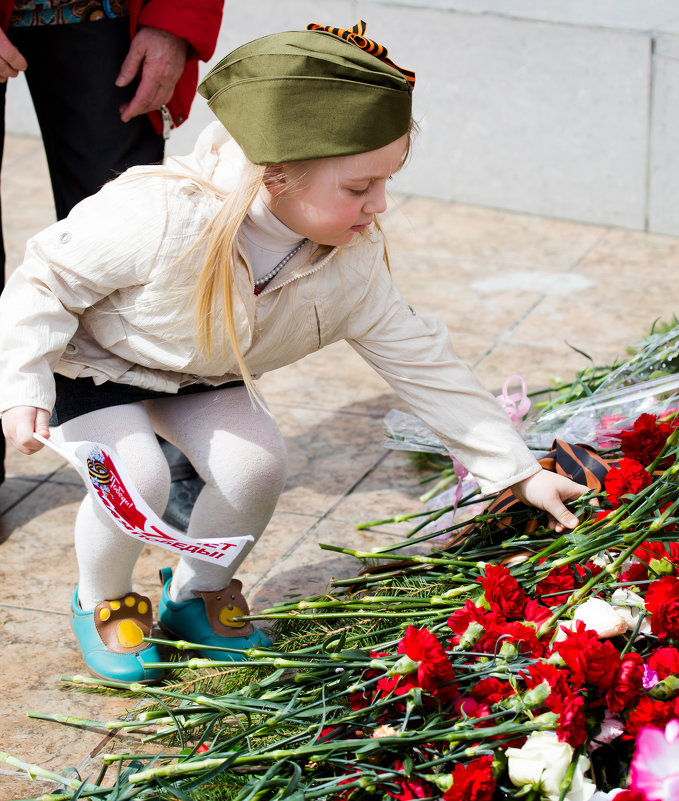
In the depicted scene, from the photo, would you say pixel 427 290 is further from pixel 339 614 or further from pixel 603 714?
pixel 603 714

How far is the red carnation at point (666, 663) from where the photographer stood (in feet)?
4.65

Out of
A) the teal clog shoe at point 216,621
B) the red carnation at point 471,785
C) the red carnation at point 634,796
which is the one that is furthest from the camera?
the teal clog shoe at point 216,621

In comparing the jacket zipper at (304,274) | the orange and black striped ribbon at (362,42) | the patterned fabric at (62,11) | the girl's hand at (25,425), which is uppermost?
the orange and black striped ribbon at (362,42)

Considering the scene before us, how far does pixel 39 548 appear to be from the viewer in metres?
2.39

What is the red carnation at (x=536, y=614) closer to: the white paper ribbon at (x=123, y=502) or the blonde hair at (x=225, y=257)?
the white paper ribbon at (x=123, y=502)

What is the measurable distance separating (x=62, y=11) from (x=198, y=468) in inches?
41.6

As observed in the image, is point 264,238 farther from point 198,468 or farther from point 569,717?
point 569,717

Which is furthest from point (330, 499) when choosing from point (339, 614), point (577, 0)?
point (577, 0)

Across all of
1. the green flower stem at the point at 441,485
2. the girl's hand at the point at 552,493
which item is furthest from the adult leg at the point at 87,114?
the girl's hand at the point at 552,493

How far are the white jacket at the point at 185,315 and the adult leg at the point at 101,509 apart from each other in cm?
8

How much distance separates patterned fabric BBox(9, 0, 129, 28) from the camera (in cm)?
229

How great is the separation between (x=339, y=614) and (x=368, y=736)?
262 mm

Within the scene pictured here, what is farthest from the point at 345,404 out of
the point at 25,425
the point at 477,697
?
the point at 477,697

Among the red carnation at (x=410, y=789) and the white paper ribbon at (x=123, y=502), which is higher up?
the white paper ribbon at (x=123, y=502)
